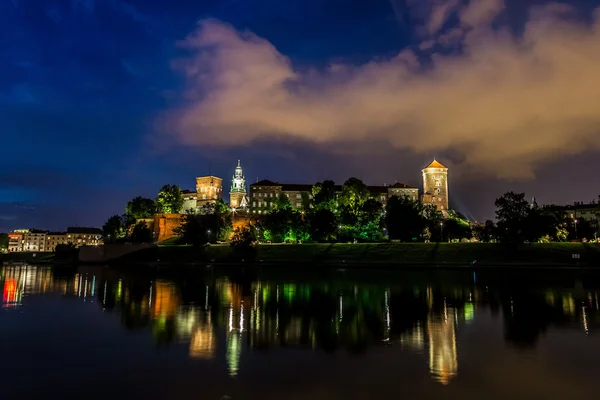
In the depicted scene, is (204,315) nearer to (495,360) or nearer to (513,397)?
(495,360)

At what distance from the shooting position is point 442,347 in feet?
37.8

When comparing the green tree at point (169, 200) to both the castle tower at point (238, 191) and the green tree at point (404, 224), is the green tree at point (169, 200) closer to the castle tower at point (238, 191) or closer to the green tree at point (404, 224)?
the castle tower at point (238, 191)

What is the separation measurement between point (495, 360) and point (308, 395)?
495cm

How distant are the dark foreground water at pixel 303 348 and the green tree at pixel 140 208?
8048 centimetres

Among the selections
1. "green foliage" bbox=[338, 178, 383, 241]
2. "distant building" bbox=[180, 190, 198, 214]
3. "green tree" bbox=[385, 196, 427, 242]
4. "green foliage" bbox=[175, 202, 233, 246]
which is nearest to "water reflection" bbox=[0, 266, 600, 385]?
"green tree" bbox=[385, 196, 427, 242]

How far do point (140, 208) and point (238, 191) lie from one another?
35.8 metres

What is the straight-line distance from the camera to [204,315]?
16.4m

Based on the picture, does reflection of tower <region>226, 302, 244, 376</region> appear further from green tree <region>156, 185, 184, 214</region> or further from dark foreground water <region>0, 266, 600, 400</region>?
green tree <region>156, 185, 184, 214</region>

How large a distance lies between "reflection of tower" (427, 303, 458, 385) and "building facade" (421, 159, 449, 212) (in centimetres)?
10954

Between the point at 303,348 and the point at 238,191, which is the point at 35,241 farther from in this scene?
the point at 303,348

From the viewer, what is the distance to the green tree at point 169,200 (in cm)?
9906

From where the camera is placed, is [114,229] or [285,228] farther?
[114,229]

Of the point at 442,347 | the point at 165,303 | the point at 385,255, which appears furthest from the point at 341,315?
the point at 385,255

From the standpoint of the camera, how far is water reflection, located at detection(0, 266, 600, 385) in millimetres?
11726
